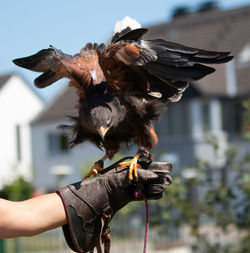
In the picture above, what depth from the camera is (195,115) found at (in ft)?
69.5

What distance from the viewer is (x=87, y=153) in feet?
75.2

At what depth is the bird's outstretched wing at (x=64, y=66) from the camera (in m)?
3.41

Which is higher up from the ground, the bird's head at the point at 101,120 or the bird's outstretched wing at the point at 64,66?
the bird's outstretched wing at the point at 64,66

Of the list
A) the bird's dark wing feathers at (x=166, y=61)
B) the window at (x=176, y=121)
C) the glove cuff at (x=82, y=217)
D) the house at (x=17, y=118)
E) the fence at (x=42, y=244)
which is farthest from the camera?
the house at (x=17, y=118)

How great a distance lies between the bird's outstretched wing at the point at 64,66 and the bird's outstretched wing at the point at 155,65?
14cm

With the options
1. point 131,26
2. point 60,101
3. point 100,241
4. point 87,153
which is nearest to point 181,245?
point 131,26

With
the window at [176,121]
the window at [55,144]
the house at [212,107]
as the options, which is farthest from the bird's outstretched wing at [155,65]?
the window at [55,144]

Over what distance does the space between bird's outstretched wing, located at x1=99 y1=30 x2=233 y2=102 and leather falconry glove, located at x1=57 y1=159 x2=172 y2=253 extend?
82cm

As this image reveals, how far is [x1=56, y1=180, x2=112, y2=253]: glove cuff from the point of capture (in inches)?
80.7

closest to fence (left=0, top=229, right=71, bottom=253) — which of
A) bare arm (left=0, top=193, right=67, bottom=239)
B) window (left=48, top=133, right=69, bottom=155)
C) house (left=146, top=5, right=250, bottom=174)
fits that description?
bare arm (left=0, top=193, right=67, bottom=239)

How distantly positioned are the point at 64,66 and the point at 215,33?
76.3 feet

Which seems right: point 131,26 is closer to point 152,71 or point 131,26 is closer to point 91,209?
point 152,71

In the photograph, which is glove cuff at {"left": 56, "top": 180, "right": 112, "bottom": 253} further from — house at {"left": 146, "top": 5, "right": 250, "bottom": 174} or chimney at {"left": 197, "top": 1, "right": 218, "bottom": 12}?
chimney at {"left": 197, "top": 1, "right": 218, "bottom": 12}

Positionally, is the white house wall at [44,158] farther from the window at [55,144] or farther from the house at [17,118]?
the house at [17,118]
